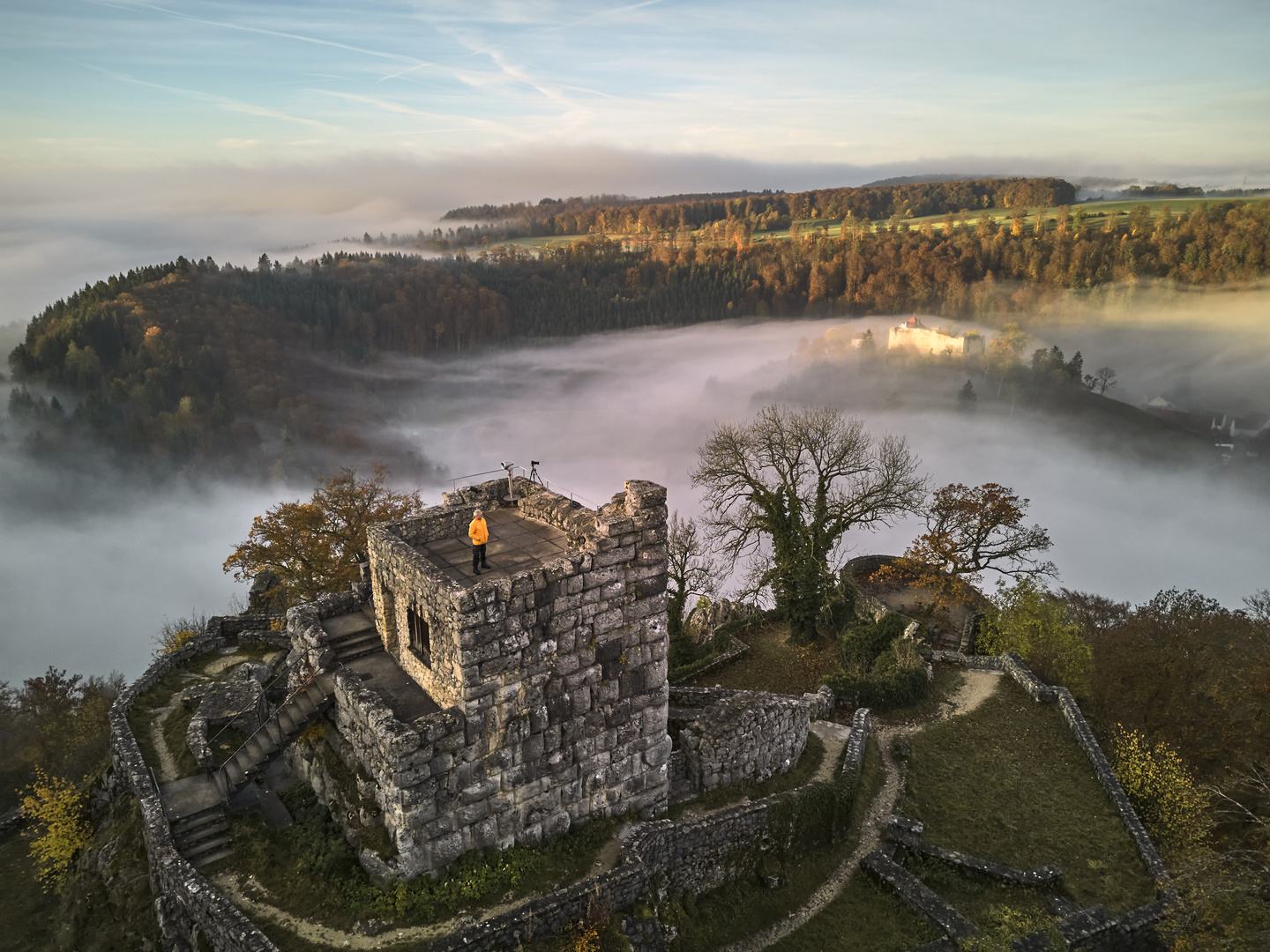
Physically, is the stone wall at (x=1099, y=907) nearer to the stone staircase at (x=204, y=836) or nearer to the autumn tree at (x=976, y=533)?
the autumn tree at (x=976, y=533)

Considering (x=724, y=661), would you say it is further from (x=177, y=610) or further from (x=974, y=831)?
(x=177, y=610)

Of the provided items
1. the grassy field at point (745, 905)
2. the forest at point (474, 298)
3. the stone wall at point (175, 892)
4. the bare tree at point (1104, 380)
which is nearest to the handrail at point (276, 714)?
the stone wall at point (175, 892)

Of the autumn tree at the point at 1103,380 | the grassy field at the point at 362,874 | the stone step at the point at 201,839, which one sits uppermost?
the autumn tree at the point at 1103,380

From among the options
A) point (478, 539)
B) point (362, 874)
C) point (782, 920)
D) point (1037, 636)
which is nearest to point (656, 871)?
point (782, 920)

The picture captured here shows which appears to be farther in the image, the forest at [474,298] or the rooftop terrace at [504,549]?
the forest at [474,298]

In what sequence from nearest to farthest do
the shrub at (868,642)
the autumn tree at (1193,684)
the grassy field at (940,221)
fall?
the autumn tree at (1193,684) → the shrub at (868,642) → the grassy field at (940,221)

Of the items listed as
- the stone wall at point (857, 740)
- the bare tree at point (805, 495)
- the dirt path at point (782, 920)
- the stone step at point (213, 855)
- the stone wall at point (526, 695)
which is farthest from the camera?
the bare tree at point (805, 495)

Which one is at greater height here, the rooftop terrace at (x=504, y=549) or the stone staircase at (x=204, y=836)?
the rooftop terrace at (x=504, y=549)
